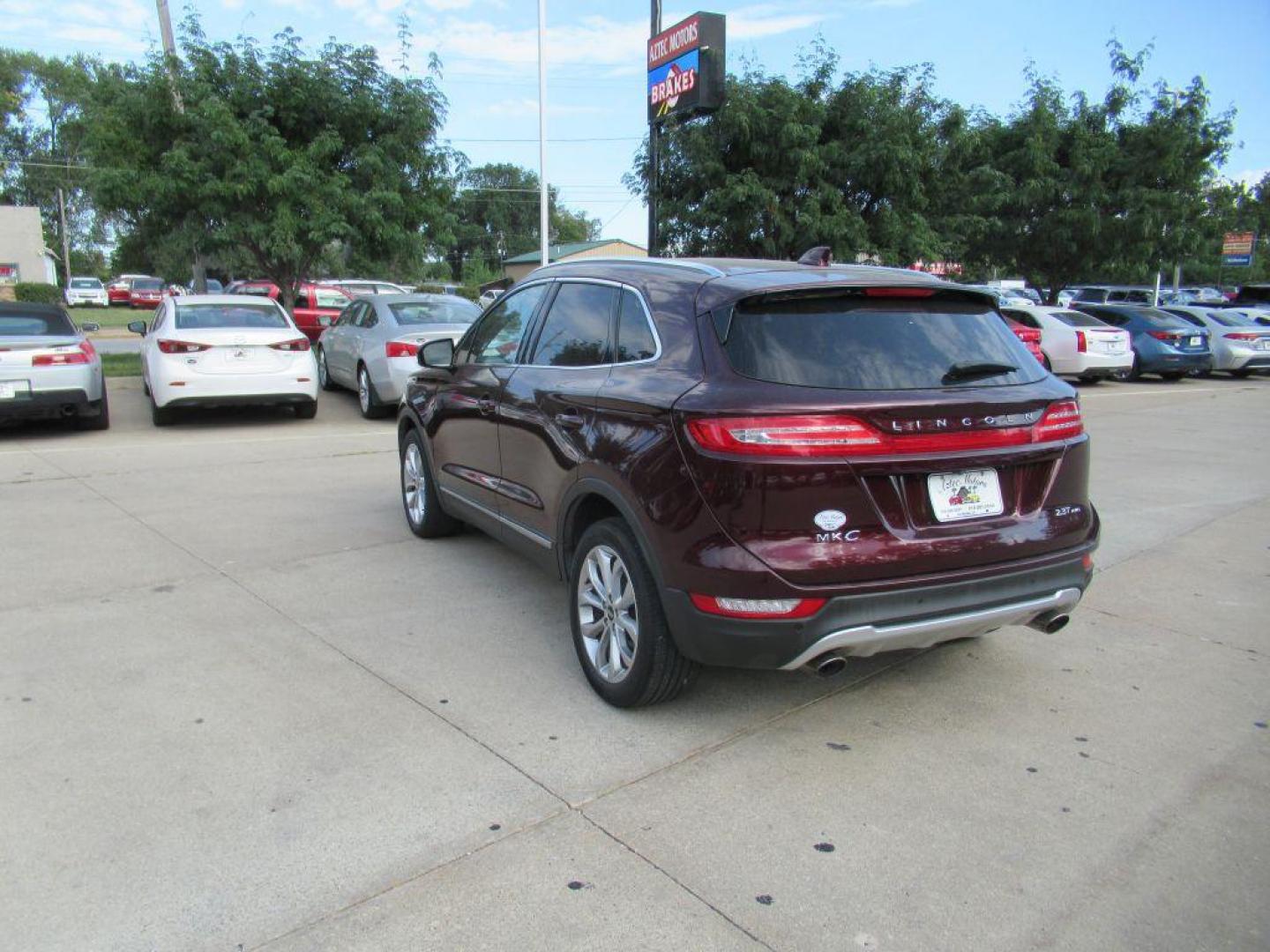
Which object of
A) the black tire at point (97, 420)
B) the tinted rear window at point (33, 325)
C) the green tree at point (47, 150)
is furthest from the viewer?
the green tree at point (47, 150)

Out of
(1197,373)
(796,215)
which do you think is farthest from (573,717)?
(1197,373)

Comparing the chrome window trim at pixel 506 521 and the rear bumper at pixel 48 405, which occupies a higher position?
the rear bumper at pixel 48 405

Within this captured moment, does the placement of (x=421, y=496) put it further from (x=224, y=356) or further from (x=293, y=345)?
(x=293, y=345)

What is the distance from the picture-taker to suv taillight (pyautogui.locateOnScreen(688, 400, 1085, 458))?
3.01m

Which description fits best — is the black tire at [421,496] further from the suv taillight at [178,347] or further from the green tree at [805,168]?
the green tree at [805,168]

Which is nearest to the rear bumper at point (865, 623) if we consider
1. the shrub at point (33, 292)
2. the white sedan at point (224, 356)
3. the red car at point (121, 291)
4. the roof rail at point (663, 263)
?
the roof rail at point (663, 263)

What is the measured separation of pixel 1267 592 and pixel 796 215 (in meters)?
10.6

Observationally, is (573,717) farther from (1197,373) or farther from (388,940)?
(1197,373)

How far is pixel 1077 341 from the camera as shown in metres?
16.8

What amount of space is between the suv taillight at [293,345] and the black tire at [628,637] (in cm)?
778

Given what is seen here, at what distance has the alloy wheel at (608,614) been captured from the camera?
3.58m

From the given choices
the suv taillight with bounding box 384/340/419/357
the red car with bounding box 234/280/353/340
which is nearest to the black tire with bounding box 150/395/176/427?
the suv taillight with bounding box 384/340/419/357

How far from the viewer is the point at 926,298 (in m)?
3.58

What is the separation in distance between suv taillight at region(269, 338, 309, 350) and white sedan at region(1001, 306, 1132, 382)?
12144 millimetres
